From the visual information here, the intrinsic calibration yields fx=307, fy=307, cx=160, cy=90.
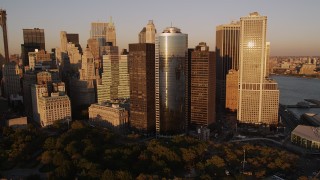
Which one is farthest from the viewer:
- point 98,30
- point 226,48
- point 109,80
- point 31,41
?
point 98,30

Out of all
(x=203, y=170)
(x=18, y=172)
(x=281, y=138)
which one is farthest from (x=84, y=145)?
(x=281, y=138)

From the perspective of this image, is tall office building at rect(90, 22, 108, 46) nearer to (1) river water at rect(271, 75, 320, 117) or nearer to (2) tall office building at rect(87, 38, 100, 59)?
(2) tall office building at rect(87, 38, 100, 59)

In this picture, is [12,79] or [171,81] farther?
[12,79]

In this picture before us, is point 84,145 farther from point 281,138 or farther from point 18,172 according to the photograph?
point 281,138

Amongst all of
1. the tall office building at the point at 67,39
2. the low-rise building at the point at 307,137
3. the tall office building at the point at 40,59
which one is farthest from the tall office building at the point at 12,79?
the low-rise building at the point at 307,137

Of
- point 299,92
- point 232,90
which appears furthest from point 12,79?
point 299,92

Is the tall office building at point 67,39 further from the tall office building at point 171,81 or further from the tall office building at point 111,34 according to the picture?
the tall office building at point 171,81

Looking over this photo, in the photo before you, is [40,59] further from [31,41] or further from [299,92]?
[299,92]
